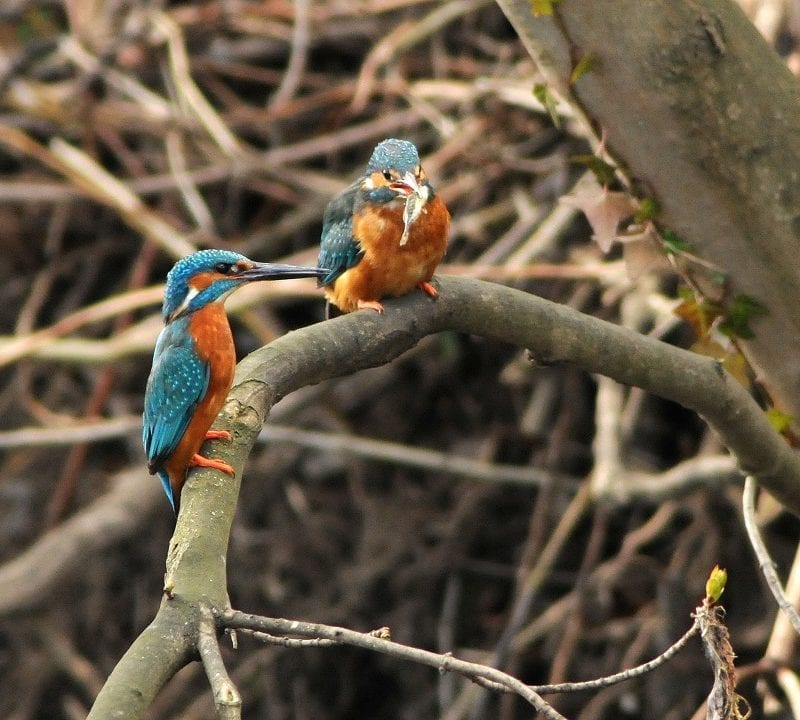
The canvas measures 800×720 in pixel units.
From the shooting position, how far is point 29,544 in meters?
4.08

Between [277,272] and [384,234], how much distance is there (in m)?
0.20

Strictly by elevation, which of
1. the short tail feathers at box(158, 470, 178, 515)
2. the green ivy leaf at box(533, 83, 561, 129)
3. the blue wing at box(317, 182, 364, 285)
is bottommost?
the short tail feathers at box(158, 470, 178, 515)

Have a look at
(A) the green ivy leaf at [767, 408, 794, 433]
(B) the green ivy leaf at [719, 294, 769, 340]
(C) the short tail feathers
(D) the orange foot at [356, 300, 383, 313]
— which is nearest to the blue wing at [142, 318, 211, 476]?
(C) the short tail feathers

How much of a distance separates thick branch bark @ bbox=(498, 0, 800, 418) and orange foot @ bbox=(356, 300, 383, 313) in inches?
16.8

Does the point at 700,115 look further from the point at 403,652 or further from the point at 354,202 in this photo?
the point at 403,652

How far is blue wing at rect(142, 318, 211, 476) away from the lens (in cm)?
191

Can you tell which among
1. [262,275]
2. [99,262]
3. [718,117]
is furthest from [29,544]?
[718,117]

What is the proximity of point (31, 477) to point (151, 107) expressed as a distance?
1.28 meters

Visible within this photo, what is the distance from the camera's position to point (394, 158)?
2.22 meters

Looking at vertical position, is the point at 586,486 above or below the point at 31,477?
above

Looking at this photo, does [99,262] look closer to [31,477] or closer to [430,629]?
[31,477]

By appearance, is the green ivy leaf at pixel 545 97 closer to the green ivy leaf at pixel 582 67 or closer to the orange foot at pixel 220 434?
the green ivy leaf at pixel 582 67

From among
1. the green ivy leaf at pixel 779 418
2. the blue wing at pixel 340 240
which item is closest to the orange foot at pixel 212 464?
the blue wing at pixel 340 240

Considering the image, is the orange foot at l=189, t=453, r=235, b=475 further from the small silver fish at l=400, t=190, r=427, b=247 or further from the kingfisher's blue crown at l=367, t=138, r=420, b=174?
the kingfisher's blue crown at l=367, t=138, r=420, b=174
